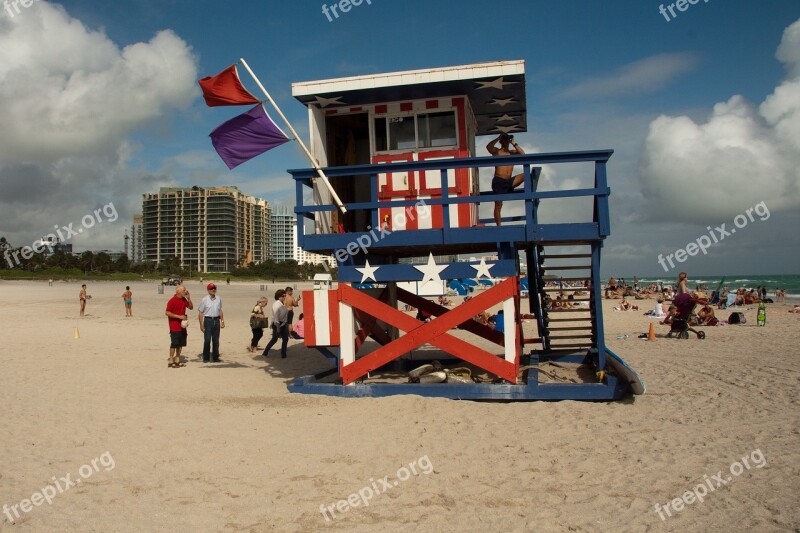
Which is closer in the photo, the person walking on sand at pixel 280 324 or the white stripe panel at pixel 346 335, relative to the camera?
the white stripe panel at pixel 346 335

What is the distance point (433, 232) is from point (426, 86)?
8.40 ft

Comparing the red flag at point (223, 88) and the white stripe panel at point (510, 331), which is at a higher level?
the red flag at point (223, 88)

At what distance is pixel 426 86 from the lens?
10188mm

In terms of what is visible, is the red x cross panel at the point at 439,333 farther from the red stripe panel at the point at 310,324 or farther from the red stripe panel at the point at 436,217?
the red stripe panel at the point at 436,217

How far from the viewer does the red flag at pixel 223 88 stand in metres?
9.89

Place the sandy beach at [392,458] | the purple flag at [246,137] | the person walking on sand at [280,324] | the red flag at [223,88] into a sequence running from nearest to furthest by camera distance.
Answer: the sandy beach at [392,458]
the red flag at [223,88]
the purple flag at [246,137]
the person walking on sand at [280,324]

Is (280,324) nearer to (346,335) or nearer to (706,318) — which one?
(346,335)

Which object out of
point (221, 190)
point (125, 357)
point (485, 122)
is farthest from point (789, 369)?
point (221, 190)

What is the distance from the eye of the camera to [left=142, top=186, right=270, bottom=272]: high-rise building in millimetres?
182250


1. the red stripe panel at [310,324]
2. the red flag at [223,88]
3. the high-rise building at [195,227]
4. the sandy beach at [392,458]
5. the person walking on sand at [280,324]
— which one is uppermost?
the high-rise building at [195,227]

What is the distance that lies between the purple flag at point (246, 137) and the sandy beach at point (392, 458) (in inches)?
159

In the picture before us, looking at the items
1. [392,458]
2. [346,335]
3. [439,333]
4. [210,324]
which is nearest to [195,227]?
[210,324]

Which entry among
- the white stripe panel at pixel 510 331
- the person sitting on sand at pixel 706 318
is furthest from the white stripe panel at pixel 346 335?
the person sitting on sand at pixel 706 318

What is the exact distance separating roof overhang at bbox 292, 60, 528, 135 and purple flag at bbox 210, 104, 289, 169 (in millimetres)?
912
